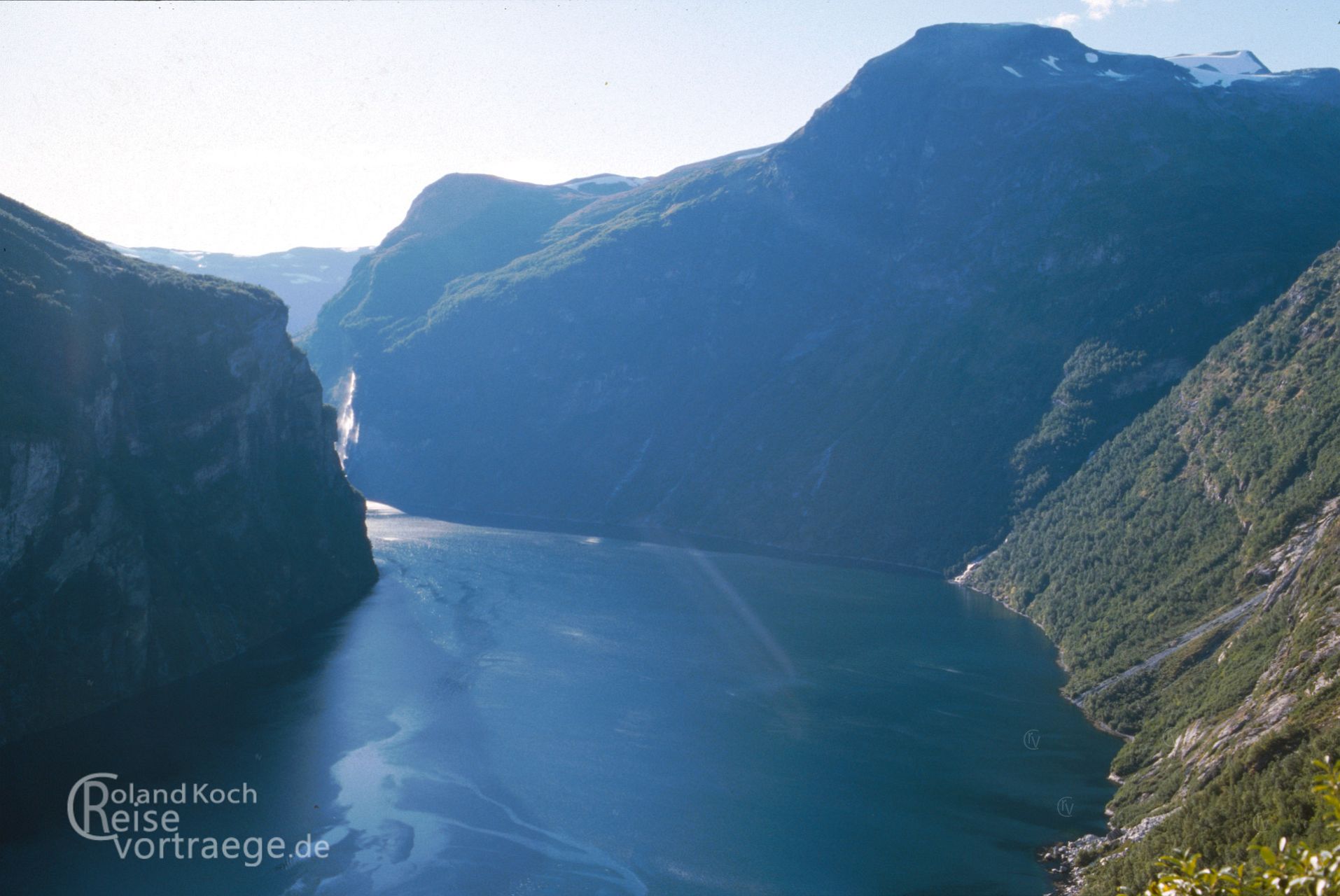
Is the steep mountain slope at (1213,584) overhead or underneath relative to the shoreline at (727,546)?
overhead

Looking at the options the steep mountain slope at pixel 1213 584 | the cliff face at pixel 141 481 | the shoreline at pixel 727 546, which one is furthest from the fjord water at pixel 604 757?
the steep mountain slope at pixel 1213 584

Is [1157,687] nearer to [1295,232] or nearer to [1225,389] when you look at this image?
[1225,389]

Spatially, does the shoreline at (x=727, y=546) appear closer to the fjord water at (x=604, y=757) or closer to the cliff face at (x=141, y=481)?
the fjord water at (x=604, y=757)

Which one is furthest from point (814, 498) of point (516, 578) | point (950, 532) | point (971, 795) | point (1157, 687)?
point (971, 795)

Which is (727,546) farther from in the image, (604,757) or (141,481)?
(604,757)

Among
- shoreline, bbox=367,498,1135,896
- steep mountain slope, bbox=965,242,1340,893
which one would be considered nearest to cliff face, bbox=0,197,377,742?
shoreline, bbox=367,498,1135,896

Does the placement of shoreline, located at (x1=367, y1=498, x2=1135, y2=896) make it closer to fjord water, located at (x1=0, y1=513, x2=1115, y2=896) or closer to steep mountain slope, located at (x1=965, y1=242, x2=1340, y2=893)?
steep mountain slope, located at (x1=965, y1=242, x2=1340, y2=893)
